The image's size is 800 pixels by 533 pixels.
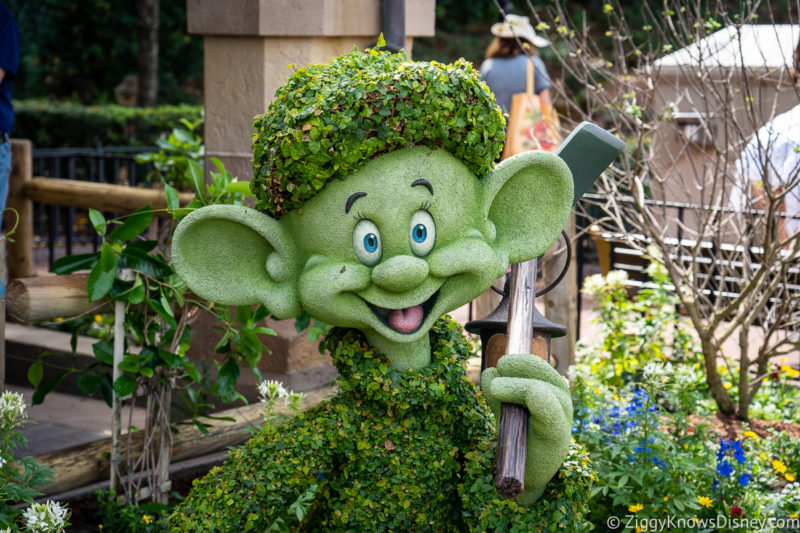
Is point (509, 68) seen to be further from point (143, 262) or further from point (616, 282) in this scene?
point (143, 262)

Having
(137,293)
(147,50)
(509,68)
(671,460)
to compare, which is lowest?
(671,460)

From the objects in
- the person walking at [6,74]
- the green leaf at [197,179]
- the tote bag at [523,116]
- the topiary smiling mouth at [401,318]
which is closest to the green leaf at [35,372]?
the green leaf at [197,179]

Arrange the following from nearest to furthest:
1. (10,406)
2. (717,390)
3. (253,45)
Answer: (10,406)
(253,45)
(717,390)

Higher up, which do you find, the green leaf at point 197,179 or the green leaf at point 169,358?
the green leaf at point 197,179

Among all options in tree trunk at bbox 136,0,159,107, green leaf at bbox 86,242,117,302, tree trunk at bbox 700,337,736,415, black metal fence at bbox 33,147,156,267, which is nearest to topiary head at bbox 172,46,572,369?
green leaf at bbox 86,242,117,302

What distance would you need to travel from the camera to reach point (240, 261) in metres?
2.63

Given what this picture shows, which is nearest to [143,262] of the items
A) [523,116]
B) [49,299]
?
[49,299]

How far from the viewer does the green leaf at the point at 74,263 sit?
3.33 m

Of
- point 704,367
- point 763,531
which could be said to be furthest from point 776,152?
point 763,531

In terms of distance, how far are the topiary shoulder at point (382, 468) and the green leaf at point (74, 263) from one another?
Answer: 109 centimetres

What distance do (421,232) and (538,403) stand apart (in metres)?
0.56

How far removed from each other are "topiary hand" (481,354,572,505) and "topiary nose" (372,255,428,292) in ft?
1.10

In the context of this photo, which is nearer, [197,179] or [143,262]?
→ [143,262]

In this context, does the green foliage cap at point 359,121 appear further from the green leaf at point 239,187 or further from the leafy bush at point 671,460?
the leafy bush at point 671,460
